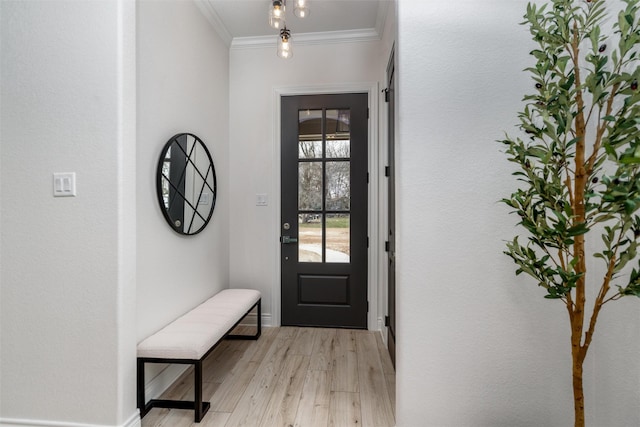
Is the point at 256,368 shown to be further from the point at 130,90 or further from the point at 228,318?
the point at 130,90

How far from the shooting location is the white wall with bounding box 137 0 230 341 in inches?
74.6

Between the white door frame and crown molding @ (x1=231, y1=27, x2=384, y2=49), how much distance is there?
431 mm

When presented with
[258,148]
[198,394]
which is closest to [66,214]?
[198,394]

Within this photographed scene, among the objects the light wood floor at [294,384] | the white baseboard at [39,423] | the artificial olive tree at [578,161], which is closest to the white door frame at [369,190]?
the light wood floor at [294,384]

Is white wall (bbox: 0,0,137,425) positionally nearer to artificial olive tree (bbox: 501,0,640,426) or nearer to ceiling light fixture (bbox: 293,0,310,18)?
ceiling light fixture (bbox: 293,0,310,18)

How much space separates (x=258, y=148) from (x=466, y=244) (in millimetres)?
2286

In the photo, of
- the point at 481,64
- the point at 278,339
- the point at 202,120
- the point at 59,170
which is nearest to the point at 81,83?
the point at 59,170

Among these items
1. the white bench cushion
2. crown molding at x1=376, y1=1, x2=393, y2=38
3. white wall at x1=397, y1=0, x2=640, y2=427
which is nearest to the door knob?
the white bench cushion

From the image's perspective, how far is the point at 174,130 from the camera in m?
2.23

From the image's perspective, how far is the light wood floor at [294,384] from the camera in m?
1.77

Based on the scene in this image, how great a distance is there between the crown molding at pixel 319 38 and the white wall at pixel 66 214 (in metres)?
1.65

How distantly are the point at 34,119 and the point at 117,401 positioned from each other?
149 centimetres

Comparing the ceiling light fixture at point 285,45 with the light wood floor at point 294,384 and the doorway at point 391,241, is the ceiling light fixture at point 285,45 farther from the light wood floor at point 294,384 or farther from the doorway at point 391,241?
the light wood floor at point 294,384

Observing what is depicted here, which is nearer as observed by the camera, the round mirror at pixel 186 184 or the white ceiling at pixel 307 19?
the round mirror at pixel 186 184
